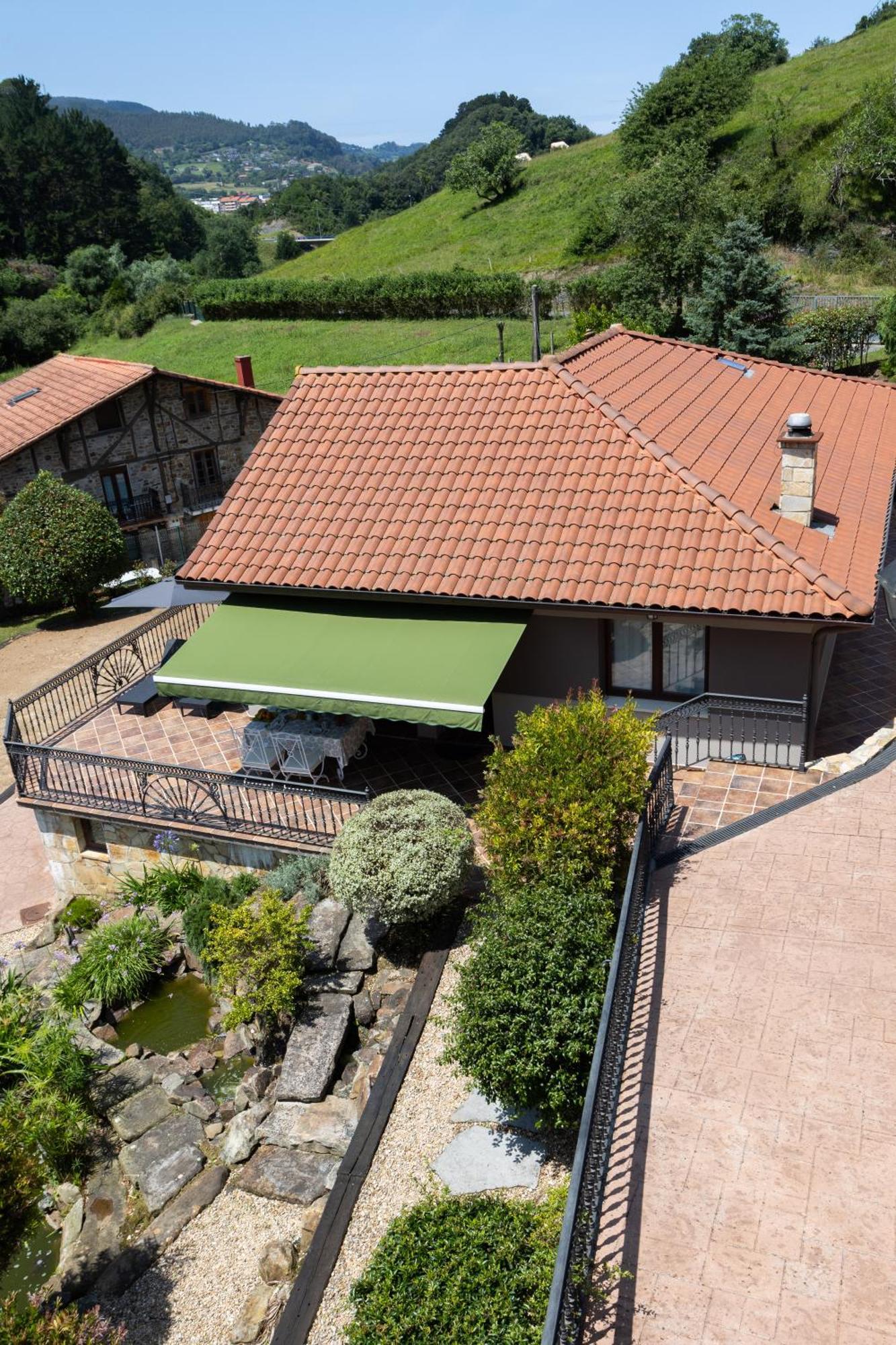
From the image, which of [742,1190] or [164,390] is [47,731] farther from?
[164,390]

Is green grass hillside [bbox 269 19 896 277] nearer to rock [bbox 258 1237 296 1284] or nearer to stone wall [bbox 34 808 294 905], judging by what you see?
stone wall [bbox 34 808 294 905]

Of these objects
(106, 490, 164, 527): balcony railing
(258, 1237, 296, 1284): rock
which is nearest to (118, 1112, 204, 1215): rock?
(258, 1237, 296, 1284): rock

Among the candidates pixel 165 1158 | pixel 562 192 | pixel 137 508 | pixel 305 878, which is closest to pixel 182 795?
pixel 305 878

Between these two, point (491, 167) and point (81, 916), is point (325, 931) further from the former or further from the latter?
point (491, 167)

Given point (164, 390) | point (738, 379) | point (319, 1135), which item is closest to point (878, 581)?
point (738, 379)

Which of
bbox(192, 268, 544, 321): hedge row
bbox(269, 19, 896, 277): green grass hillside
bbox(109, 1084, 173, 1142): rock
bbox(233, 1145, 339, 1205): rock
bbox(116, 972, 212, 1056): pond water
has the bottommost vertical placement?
bbox(116, 972, 212, 1056): pond water
